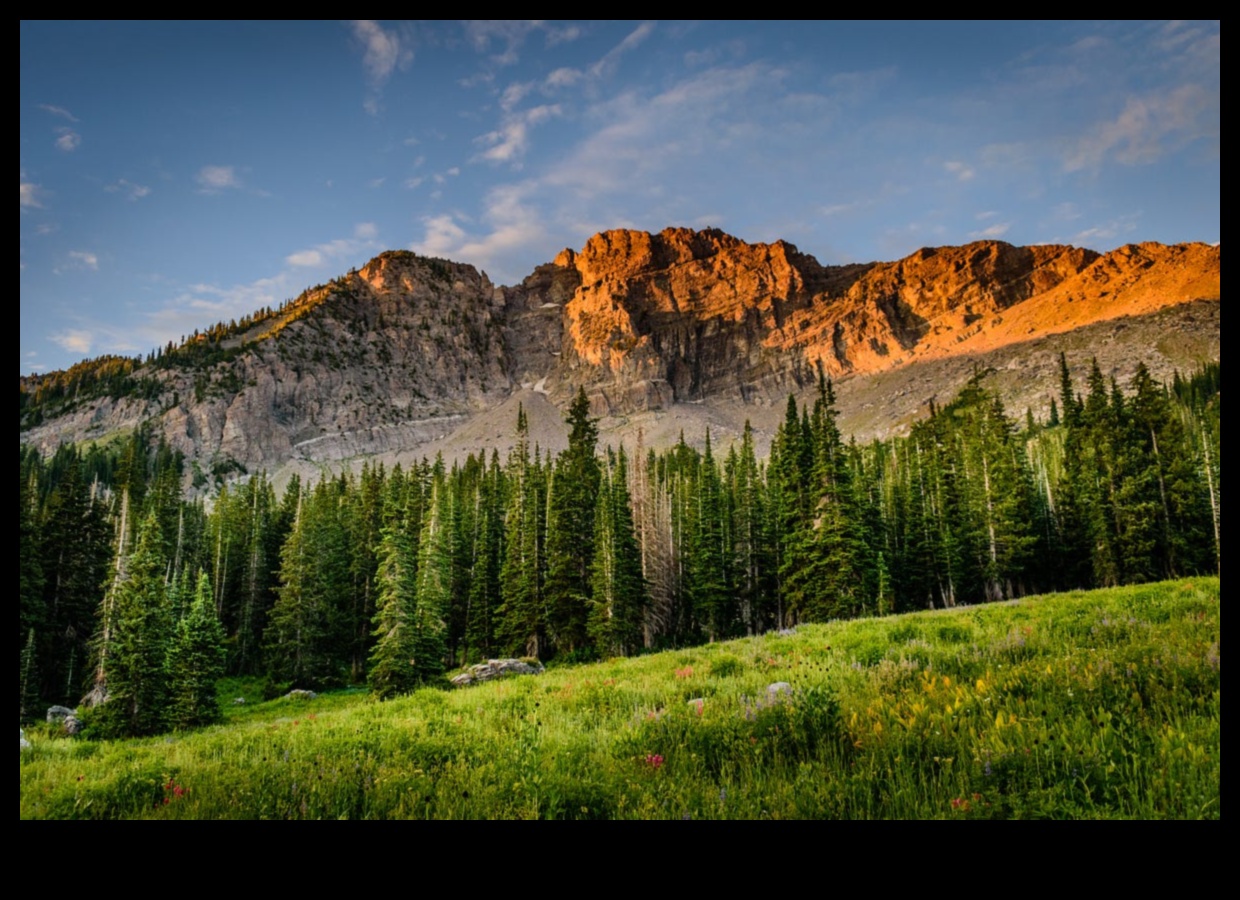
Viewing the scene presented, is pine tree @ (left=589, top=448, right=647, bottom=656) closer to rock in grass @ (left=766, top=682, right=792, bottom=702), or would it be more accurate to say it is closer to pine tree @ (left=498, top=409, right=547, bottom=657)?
pine tree @ (left=498, top=409, right=547, bottom=657)

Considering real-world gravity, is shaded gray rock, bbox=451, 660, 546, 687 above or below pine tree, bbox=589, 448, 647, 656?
below

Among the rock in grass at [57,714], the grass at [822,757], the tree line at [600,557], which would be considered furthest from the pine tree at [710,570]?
the grass at [822,757]

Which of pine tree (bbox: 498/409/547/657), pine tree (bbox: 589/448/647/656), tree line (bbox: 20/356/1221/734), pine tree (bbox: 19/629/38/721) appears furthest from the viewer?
pine tree (bbox: 498/409/547/657)

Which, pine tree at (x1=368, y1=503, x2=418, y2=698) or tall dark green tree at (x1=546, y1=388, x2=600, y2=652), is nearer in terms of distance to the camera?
pine tree at (x1=368, y1=503, x2=418, y2=698)

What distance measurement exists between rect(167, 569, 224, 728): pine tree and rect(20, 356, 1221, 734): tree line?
15cm

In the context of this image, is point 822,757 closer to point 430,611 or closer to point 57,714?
point 430,611

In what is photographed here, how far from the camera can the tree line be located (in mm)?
35938

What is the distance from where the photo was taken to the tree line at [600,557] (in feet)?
118

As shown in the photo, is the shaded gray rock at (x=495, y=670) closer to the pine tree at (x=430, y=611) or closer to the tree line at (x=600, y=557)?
the tree line at (x=600, y=557)

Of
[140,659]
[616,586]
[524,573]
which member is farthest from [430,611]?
[140,659]

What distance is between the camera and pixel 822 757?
5.28 meters

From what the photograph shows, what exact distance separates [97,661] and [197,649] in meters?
13.0

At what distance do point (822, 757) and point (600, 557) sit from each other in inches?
1611

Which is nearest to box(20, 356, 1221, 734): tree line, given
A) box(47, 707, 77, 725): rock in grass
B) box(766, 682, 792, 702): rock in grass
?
box(47, 707, 77, 725): rock in grass
